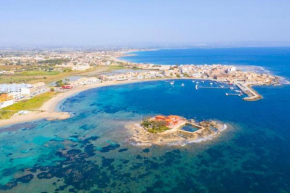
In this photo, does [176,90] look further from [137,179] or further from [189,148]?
[137,179]

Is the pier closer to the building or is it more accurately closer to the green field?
the building

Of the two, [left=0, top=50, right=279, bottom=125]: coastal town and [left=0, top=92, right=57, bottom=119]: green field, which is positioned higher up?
[left=0, top=50, right=279, bottom=125]: coastal town

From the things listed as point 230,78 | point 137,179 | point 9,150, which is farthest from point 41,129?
point 230,78

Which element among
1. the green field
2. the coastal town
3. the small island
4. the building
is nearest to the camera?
the small island

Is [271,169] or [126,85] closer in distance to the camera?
[271,169]

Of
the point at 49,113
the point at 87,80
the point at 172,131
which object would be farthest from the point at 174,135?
the point at 87,80

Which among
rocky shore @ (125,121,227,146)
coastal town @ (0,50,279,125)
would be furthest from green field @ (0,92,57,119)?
rocky shore @ (125,121,227,146)

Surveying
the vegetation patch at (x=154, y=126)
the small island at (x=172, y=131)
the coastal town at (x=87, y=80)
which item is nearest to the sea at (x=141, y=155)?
the small island at (x=172, y=131)
